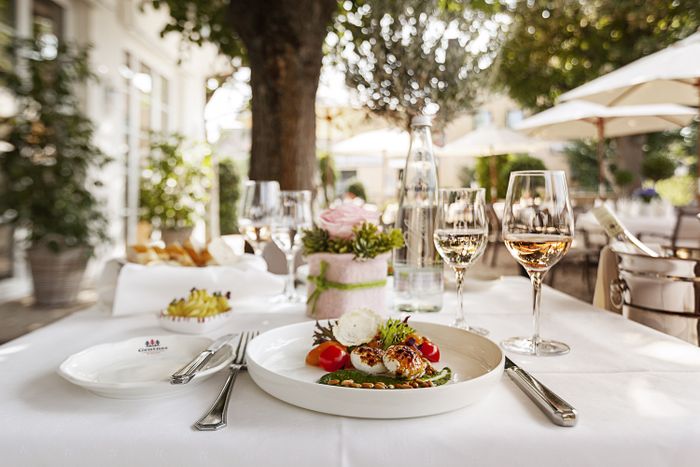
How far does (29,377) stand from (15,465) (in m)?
0.24

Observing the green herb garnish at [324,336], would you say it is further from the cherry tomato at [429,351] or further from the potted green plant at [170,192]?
the potted green plant at [170,192]

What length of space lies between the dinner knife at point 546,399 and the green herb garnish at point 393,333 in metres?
0.17

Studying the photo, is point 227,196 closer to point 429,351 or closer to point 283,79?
point 283,79

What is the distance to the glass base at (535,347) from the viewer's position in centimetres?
102

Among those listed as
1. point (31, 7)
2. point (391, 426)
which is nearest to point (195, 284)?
point (391, 426)

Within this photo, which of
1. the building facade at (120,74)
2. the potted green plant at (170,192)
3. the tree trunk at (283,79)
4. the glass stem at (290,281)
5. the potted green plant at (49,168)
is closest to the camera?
the glass stem at (290,281)

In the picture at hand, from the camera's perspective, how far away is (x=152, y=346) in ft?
3.08

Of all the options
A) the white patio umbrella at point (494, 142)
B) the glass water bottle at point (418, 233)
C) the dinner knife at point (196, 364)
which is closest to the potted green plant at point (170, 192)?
the white patio umbrella at point (494, 142)

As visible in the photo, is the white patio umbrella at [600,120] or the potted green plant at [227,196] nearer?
the white patio umbrella at [600,120]

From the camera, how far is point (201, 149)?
7.70 m

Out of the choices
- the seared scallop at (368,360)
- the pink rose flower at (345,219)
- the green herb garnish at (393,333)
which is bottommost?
the seared scallop at (368,360)

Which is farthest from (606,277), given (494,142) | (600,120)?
(494,142)

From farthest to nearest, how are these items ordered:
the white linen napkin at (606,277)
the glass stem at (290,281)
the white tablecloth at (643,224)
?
the white tablecloth at (643,224) < the white linen napkin at (606,277) < the glass stem at (290,281)

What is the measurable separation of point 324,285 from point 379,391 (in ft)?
2.00
